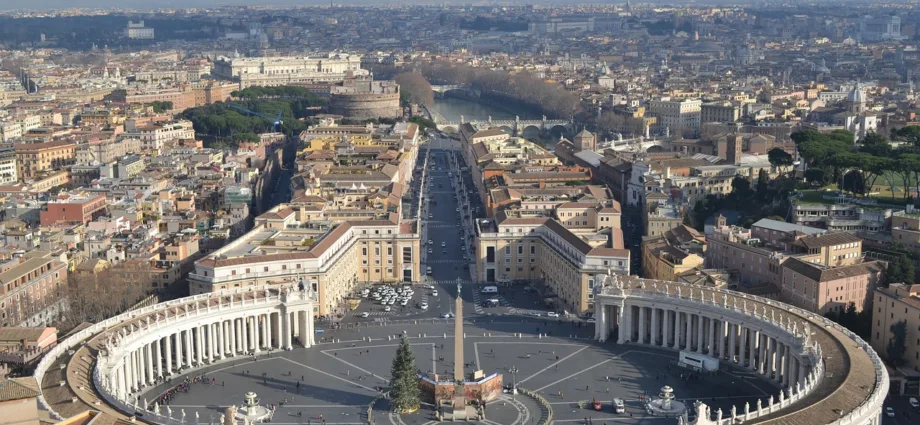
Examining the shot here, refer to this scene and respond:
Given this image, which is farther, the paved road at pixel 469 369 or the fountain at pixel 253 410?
the paved road at pixel 469 369

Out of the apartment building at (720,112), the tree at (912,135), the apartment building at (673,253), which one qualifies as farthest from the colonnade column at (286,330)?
the apartment building at (720,112)

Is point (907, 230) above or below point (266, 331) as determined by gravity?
above

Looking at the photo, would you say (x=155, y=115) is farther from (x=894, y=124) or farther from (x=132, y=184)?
(x=894, y=124)

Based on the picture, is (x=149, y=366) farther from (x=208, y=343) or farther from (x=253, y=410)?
(x=253, y=410)

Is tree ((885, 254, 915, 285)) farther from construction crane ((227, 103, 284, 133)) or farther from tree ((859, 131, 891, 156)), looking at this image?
construction crane ((227, 103, 284, 133))

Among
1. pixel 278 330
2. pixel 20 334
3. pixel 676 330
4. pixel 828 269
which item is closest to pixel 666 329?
pixel 676 330

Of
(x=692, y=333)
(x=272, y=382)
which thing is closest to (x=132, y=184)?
(x=272, y=382)

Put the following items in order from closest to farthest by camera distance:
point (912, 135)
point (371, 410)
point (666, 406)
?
point (666, 406) → point (371, 410) → point (912, 135)

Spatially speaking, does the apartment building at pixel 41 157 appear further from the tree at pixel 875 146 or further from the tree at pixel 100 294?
the tree at pixel 875 146
